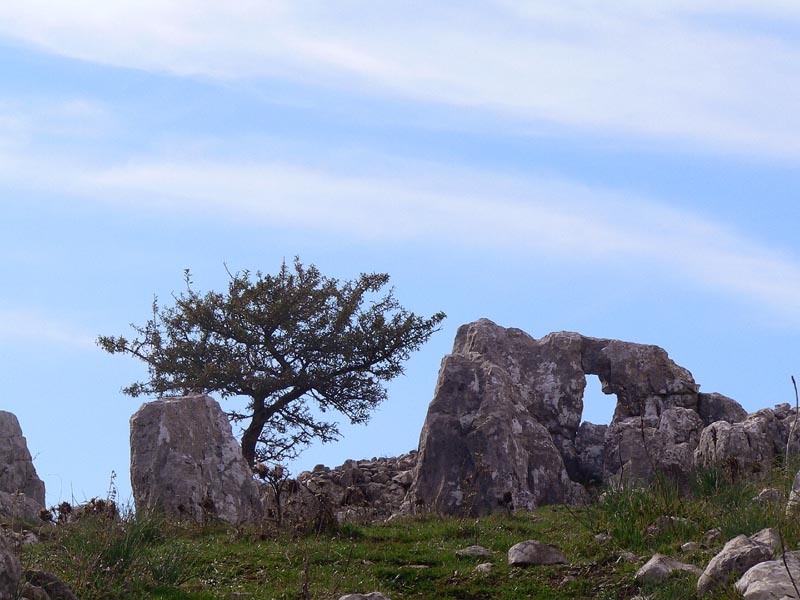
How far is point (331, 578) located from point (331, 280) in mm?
22839

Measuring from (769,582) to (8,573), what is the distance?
766 centimetres

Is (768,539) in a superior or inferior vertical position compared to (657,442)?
inferior

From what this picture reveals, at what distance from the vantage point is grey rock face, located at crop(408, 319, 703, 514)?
81.3 ft

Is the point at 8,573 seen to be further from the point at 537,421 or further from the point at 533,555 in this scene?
the point at 537,421

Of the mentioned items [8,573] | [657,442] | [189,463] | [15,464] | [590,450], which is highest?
[15,464]

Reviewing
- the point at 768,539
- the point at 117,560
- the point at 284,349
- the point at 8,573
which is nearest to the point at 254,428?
the point at 284,349

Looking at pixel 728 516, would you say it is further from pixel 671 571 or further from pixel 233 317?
pixel 233 317

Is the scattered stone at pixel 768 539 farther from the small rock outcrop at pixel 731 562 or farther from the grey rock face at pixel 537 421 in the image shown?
the grey rock face at pixel 537 421

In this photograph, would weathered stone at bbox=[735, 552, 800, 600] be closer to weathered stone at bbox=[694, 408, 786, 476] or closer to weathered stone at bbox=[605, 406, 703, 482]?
weathered stone at bbox=[694, 408, 786, 476]

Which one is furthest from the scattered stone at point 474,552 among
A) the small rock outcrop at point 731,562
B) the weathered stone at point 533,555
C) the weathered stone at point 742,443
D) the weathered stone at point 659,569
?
the weathered stone at point 742,443

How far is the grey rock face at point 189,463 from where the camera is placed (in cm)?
2173

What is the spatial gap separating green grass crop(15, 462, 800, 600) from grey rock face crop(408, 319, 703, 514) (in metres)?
4.57

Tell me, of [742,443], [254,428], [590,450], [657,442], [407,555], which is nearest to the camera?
[407,555]

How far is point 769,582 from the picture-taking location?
11227mm
